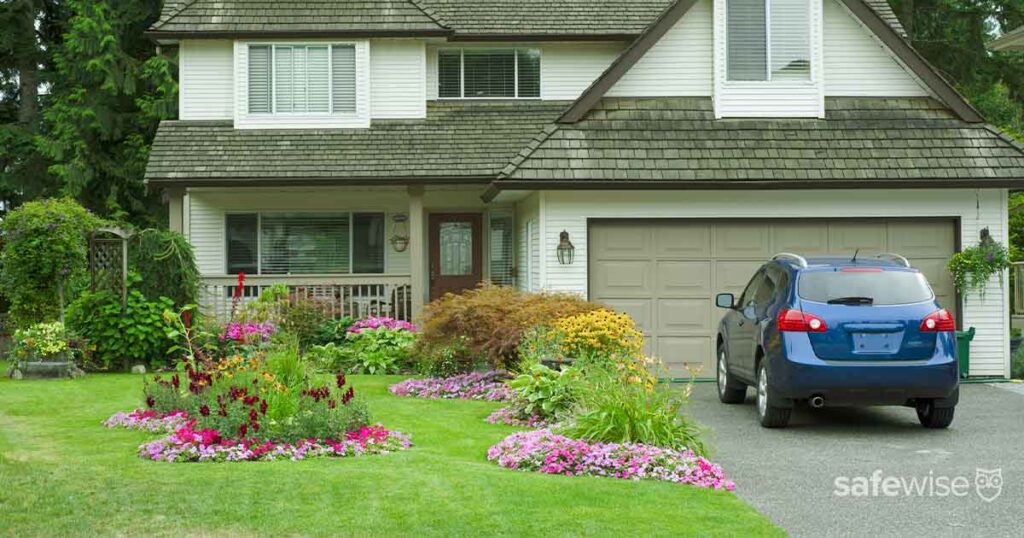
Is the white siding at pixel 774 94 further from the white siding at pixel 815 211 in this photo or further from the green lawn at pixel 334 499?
the green lawn at pixel 334 499

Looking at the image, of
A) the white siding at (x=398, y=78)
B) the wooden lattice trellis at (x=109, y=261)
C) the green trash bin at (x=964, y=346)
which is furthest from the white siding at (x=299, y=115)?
the green trash bin at (x=964, y=346)

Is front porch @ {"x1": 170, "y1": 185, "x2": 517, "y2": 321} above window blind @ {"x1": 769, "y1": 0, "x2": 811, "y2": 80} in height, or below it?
below

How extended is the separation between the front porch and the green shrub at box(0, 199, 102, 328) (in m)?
3.63

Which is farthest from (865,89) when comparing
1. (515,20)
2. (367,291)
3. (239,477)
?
(239,477)

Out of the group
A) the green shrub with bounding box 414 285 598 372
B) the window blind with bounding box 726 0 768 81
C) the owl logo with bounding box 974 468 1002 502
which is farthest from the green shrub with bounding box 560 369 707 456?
the window blind with bounding box 726 0 768 81

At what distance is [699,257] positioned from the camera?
17.2 meters

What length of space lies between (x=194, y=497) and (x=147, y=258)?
10.5 m

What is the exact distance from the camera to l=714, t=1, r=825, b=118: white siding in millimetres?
17562

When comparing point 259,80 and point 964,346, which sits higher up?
point 259,80

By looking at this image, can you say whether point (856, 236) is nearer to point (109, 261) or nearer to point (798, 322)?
point (798, 322)

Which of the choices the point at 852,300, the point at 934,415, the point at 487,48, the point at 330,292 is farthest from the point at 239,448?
the point at 487,48

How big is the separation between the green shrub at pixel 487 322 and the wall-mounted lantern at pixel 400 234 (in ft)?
18.9

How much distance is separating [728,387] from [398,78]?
962 cm

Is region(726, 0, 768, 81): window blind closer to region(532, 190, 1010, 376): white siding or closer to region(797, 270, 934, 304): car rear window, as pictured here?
region(532, 190, 1010, 376): white siding
